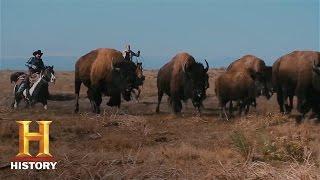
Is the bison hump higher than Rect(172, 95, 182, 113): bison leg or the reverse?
higher

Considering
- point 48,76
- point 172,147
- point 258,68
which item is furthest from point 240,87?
point 172,147

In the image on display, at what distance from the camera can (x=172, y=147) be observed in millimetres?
11570

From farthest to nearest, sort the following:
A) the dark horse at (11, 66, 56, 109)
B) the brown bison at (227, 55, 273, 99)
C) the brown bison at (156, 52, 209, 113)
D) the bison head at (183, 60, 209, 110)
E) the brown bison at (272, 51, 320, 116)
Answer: the dark horse at (11, 66, 56, 109), the brown bison at (227, 55, 273, 99), the brown bison at (156, 52, 209, 113), the bison head at (183, 60, 209, 110), the brown bison at (272, 51, 320, 116)

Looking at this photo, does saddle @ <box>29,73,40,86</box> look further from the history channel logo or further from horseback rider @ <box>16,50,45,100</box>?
the history channel logo

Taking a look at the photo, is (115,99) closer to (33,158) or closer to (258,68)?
(258,68)

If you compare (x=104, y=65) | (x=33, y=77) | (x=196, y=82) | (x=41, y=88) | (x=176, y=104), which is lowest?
(x=176, y=104)

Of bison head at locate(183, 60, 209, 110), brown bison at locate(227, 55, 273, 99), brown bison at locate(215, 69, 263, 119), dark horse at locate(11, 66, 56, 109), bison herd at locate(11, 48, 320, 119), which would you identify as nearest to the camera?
bison herd at locate(11, 48, 320, 119)

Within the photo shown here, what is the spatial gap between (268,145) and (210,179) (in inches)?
93.5

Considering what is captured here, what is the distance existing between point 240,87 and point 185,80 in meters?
1.93

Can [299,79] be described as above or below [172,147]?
above

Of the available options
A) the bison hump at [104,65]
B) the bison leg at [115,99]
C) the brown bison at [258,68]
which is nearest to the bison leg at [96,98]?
the bison hump at [104,65]

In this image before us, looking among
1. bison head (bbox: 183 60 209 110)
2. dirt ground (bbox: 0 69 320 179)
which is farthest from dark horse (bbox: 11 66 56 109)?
bison head (bbox: 183 60 209 110)

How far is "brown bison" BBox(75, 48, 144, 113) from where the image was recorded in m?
19.0

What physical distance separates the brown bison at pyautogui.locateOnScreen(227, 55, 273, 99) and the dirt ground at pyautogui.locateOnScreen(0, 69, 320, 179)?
6.34 ft
